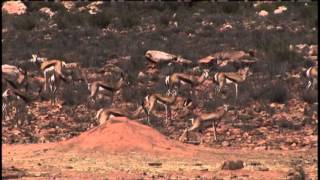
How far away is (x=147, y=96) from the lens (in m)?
18.5

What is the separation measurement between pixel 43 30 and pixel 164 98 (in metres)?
17.2

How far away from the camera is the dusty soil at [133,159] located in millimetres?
10891

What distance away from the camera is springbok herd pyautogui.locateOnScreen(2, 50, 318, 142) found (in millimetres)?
16016

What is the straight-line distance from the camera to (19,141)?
607 inches

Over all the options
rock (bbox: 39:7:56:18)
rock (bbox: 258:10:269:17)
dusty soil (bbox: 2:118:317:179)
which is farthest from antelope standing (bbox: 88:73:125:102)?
rock (bbox: 39:7:56:18)

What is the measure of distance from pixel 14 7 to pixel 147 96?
23778mm

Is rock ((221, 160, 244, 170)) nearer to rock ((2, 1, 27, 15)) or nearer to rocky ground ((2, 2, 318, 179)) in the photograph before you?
rocky ground ((2, 2, 318, 179))

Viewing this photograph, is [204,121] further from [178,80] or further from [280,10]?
[280,10]

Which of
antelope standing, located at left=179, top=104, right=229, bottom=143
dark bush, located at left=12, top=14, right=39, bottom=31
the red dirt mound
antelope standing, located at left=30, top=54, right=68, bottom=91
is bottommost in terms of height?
dark bush, located at left=12, top=14, right=39, bottom=31

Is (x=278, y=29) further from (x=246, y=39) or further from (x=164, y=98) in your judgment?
(x=164, y=98)

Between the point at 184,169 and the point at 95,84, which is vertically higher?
the point at 184,169

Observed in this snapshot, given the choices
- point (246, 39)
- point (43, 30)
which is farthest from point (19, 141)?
point (43, 30)

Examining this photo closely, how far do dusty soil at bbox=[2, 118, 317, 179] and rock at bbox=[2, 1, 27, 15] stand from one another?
25.6 metres

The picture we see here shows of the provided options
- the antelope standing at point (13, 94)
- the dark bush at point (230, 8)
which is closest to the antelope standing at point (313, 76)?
the antelope standing at point (13, 94)
